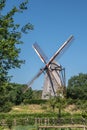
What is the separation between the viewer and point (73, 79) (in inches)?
5896

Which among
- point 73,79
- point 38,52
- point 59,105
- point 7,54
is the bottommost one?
point 7,54

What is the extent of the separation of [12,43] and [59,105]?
45544 millimetres

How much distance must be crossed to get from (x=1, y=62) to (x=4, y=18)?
2044mm

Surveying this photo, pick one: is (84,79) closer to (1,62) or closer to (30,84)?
(30,84)

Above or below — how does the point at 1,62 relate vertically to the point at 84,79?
below

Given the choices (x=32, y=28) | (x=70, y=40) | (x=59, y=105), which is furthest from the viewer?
(x=70, y=40)

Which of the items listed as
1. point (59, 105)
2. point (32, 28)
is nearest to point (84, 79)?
point (59, 105)

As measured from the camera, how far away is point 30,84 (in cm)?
9225

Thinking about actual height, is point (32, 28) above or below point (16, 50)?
above

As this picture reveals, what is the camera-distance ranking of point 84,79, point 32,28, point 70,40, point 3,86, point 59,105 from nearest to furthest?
1. point 3,86
2. point 32,28
3. point 59,105
4. point 70,40
5. point 84,79

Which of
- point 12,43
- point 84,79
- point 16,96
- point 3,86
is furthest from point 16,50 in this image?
point 84,79

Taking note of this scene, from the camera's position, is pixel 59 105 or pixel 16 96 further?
pixel 16 96

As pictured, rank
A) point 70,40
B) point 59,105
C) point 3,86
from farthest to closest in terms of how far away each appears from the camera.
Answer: point 70,40
point 59,105
point 3,86

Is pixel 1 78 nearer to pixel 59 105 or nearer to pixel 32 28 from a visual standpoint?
pixel 32 28
